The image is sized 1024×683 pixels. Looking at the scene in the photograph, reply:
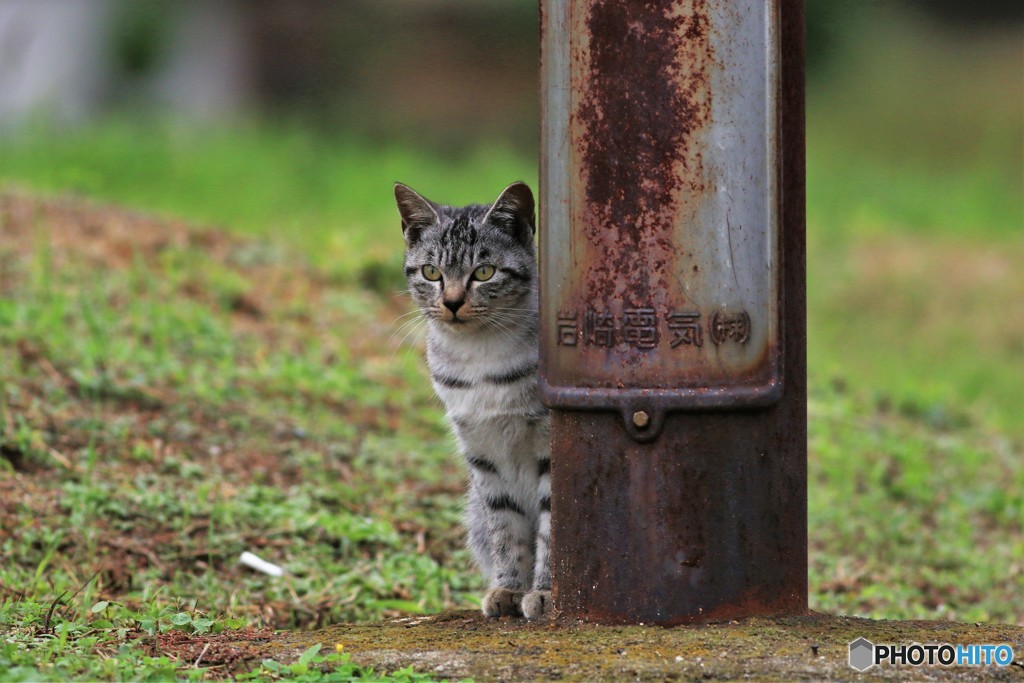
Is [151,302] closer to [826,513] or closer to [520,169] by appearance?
[826,513]

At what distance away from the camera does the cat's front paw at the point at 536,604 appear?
3.49 metres

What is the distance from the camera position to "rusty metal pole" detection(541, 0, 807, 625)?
296cm

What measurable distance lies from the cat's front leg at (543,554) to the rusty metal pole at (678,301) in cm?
49

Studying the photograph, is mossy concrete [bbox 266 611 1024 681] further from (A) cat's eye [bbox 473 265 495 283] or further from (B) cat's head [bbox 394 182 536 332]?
(A) cat's eye [bbox 473 265 495 283]

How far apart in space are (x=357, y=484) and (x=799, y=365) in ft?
8.74

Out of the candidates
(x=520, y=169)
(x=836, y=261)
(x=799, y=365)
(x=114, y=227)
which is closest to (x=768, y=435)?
(x=799, y=365)

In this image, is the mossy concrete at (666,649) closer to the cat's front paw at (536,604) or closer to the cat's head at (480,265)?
the cat's front paw at (536,604)

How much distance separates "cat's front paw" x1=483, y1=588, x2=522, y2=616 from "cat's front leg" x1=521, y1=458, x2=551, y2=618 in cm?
6

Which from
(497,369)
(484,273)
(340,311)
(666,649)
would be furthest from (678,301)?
(340,311)

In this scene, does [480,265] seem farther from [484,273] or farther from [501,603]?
[501,603]

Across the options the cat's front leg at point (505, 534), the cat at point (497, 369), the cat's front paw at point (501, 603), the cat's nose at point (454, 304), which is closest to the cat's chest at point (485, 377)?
the cat at point (497, 369)

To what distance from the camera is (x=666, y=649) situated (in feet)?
9.32

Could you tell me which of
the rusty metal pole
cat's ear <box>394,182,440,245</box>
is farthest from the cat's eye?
the rusty metal pole

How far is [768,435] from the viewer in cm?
304
